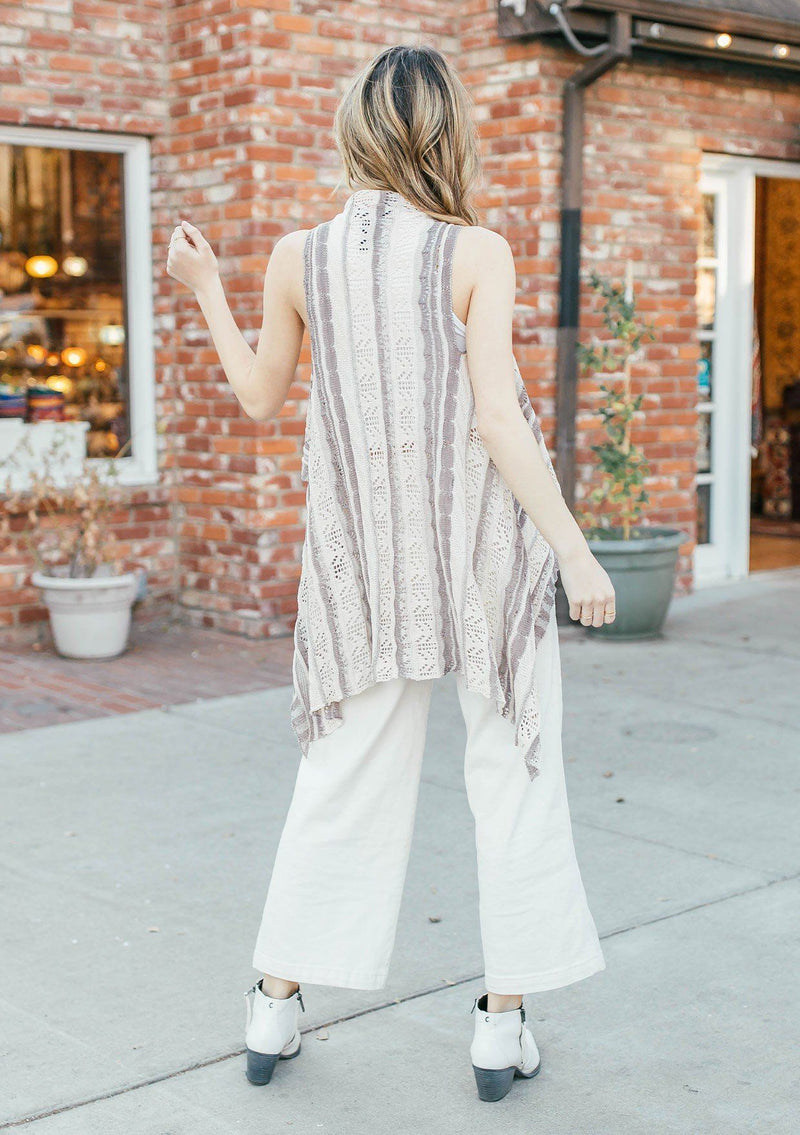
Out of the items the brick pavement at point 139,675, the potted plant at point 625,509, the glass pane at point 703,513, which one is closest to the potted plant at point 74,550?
the brick pavement at point 139,675

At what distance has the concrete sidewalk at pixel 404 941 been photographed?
275 centimetres

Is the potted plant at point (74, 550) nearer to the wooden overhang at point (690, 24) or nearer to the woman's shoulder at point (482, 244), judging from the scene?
the wooden overhang at point (690, 24)

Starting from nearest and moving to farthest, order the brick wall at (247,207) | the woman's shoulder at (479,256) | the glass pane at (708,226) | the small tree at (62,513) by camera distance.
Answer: the woman's shoulder at (479,256) < the small tree at (62,513) < the brick wall at (247,207) < the glass pane at (708,226)

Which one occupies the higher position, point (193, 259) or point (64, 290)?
point (64, 290)

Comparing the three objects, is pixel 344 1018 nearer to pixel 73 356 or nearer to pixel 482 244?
pixel 482 244

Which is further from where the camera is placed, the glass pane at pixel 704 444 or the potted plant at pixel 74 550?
the glass pane at pixel 704 444

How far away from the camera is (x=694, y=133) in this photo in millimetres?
7906

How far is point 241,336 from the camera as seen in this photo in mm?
2732

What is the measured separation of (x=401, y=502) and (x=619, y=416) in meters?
4.83

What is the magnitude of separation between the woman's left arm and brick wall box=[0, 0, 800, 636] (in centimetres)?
408

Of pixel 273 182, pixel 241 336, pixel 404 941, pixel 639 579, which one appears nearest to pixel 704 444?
pixel 639 579

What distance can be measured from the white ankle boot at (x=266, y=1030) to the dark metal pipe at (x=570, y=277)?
4.74 meters

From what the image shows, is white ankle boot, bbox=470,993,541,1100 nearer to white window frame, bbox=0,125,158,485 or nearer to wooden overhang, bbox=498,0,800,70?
white window frame, bbox=0,125,158,485

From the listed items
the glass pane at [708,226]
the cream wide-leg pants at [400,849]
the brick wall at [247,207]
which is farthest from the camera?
the glass pane at [708,226]
